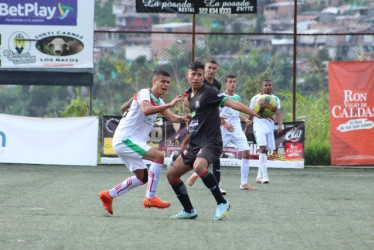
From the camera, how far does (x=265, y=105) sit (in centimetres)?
1360

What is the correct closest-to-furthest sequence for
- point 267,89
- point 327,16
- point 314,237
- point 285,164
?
point 314,237
point 267,89
point 285,164
point 327,16

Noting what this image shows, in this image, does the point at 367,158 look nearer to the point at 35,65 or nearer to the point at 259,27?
the point at 35,65

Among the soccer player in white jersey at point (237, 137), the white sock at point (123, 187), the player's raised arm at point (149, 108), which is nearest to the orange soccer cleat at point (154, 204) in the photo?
the white sock at point (123, 187)

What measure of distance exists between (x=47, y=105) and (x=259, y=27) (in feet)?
48.8

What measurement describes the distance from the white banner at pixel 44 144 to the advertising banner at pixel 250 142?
60cm

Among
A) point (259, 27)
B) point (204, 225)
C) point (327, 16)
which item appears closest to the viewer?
point (204, 225)

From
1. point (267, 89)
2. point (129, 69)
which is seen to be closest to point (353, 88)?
point (267, 89)

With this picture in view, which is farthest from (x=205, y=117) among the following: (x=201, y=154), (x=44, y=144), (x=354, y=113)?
(x=354, y=113)

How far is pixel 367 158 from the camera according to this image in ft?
59.5

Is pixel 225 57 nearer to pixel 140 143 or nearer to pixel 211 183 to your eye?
pixel 140 143

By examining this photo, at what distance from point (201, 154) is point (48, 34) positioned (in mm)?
10635

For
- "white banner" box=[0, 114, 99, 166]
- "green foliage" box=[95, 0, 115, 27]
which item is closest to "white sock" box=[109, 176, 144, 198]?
"white banner" box=[0, 114, 99, 166]

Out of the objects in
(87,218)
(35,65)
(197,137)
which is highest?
(35,65)

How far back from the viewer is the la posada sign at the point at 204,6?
18656 mm
